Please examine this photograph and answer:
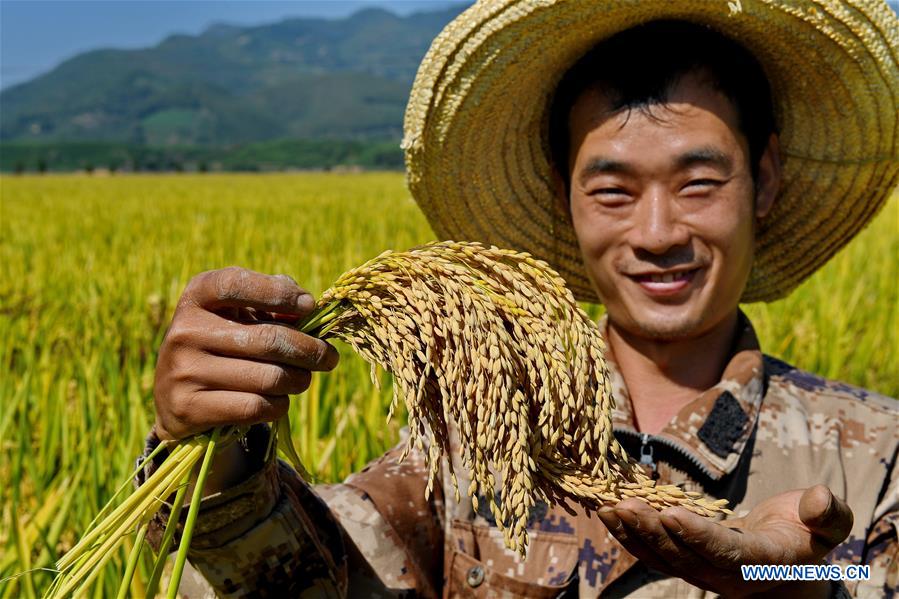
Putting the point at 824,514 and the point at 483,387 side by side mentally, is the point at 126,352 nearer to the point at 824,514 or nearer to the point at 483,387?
the point at 483,387

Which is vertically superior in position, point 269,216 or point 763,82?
point 763,82

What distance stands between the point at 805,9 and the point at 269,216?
7.99 m

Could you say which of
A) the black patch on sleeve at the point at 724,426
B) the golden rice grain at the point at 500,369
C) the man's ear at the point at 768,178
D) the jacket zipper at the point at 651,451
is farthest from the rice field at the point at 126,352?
the man's ear at the point at 768,178

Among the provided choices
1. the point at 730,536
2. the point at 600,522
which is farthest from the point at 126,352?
the point at 730,536

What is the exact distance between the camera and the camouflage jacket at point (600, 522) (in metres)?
1.46

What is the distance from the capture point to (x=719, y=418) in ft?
5.18

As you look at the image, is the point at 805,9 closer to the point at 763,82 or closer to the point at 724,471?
the point at 763,82

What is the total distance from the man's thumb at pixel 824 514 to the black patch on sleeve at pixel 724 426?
51 centimetres

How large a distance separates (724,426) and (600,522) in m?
0.28

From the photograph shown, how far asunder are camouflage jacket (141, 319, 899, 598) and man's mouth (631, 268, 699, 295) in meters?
0.20

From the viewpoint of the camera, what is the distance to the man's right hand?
1.05 m

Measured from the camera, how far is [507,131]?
200 cm

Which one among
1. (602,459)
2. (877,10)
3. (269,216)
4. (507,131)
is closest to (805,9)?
(877,10)

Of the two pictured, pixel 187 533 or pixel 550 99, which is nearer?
pixel 187 533
